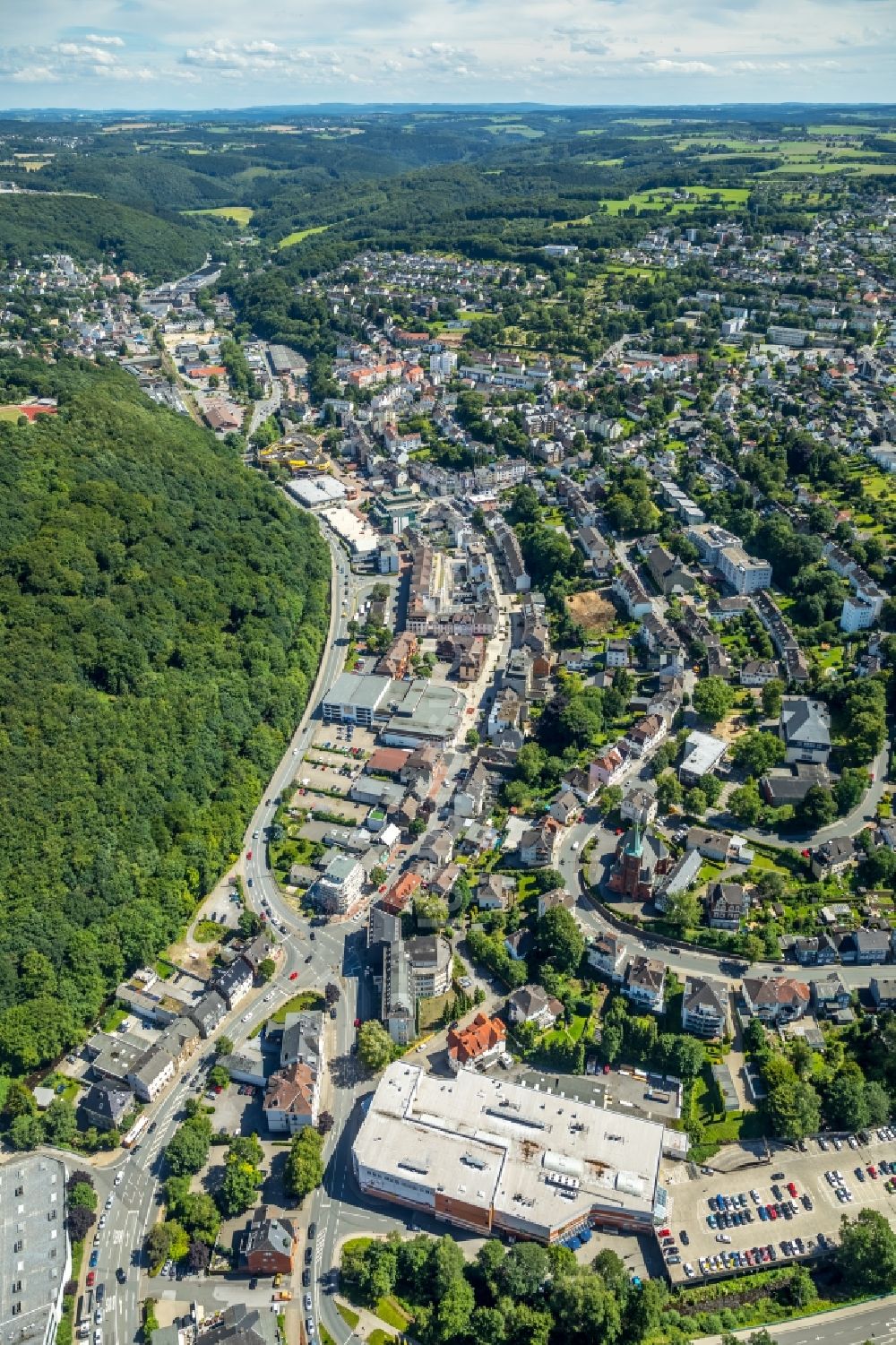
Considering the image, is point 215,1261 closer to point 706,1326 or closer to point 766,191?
point 706,1326

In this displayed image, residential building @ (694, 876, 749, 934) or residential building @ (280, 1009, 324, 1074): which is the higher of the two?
residential building @ (694, 876, 749, 934)

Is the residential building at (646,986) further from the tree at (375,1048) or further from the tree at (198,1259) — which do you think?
the tree at (198,1259)

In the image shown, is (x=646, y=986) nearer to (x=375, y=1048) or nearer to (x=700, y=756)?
(x=375, y=1048)

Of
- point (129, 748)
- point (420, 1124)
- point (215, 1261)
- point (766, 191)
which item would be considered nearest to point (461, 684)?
point (129, 748)

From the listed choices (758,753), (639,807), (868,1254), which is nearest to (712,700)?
(758,753)

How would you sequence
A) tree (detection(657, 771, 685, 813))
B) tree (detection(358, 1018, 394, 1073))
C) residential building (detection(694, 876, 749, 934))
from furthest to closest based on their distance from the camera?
1. tree (detection(657, 771, 685, 813))
2. residential building (detection(694, 876, 749, 934))
3. tree (detection(358, 1018, 394, 1073))

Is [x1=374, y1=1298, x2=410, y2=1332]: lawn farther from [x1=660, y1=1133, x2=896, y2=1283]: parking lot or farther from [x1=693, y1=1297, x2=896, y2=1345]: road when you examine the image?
[x1=693, y1=1297, x2=896, y2=1345]: road

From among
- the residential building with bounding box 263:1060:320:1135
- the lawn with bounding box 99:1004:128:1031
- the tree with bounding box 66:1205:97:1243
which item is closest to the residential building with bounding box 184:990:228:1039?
the lawn with bounding box 99:1004:128:1031
